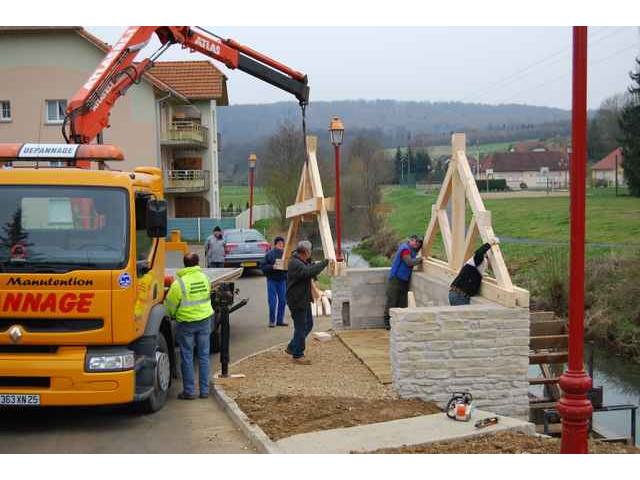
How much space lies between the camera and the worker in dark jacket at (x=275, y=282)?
47.0 feet

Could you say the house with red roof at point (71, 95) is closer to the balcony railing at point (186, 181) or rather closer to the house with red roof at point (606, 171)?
the balcony railing at point (186, 181)

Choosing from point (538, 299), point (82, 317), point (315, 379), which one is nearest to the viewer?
point (82, 317)

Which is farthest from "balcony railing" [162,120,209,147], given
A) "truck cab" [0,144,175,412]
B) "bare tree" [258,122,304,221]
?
"truck cab" [0,144,175,412]

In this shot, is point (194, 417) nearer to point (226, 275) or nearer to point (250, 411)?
point (250, 411)

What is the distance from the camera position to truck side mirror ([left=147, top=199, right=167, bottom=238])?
841 cm

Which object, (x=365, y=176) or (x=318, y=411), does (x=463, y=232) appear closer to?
(x=318, y=411)

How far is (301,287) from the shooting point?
425 inches

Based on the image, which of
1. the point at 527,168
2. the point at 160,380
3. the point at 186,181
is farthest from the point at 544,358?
the point at 527,168

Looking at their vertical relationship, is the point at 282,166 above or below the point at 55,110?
below

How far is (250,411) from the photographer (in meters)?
8.32

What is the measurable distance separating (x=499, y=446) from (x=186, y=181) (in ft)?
132

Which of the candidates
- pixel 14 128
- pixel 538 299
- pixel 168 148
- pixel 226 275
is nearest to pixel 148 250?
pixel 226 275

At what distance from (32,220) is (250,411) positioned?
2986 millimetres

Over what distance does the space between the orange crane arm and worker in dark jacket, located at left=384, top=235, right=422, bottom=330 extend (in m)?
3.86
